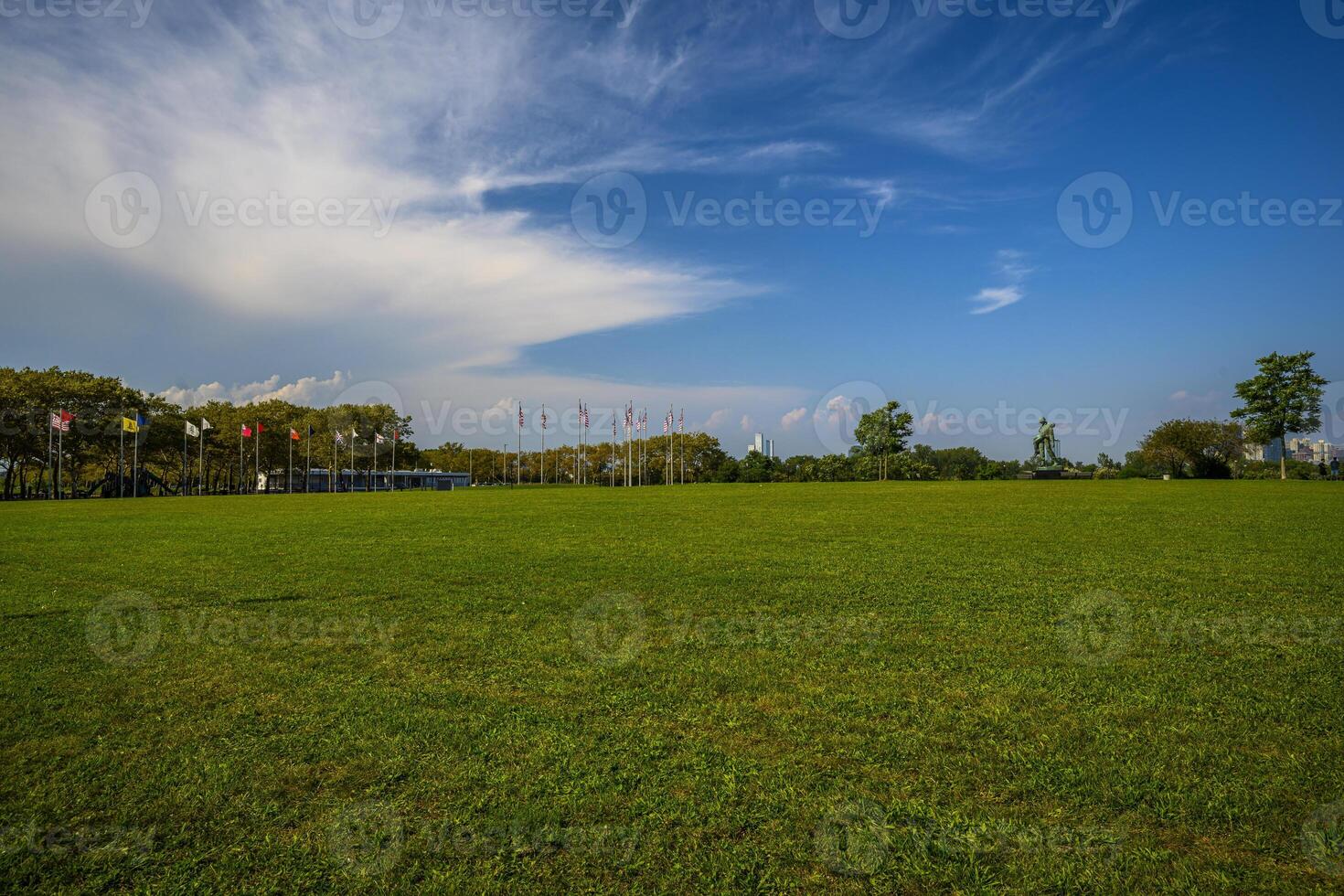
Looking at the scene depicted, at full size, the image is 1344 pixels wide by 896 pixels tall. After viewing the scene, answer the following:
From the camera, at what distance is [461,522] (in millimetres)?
26219

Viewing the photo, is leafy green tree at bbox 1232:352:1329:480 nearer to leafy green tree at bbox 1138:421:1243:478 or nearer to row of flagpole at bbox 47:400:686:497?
leafy green tree at bbox 1138:421:1243:478

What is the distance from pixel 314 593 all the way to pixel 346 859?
8737 millimetres

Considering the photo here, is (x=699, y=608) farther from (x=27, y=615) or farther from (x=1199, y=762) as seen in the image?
(x=27, y=615)

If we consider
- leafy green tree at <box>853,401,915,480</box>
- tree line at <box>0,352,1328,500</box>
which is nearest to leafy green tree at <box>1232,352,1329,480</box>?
tree line at <box>0,352,1328,500</box>

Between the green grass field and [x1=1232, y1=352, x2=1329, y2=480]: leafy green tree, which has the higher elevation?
[x1=1232, y1=352, x2=1329, y2=480]: leafy green tree

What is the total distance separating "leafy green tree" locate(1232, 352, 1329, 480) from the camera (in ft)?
186

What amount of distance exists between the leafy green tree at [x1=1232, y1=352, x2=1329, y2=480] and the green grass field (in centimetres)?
5890

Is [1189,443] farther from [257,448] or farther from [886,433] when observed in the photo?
[257,448]

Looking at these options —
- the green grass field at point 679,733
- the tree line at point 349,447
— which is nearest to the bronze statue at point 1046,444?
the tree line at point 349,447

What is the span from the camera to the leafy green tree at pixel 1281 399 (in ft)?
186

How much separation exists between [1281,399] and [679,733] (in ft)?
236

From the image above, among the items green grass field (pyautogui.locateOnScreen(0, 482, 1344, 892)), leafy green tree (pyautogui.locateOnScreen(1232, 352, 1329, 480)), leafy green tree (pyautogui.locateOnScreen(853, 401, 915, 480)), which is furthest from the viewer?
leafy green tree (pyautogui.locateOnScreen(853, 401, 915, 480))

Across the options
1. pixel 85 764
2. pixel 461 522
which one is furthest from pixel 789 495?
pixel 85 764

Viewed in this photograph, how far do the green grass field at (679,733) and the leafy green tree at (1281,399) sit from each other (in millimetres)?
58895
